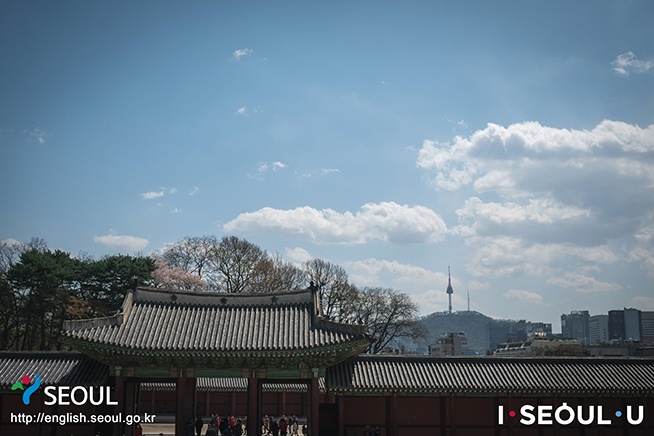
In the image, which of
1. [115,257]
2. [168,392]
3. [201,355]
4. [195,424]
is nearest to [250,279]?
[115,257]

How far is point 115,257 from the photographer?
59688mm

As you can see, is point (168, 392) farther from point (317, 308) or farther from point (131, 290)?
point (317, 308)

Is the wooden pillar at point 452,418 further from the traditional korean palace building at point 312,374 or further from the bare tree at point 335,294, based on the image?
the bare tree at point 335,294

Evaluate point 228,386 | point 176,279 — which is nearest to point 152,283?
point 176,279

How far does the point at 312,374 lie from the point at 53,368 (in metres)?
13.5

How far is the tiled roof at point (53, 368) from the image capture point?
25.6 meters

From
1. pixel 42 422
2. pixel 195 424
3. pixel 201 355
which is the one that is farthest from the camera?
pixel 195 424

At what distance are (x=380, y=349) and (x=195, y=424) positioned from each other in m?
39.2

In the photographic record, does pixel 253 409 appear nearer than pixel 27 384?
Yes

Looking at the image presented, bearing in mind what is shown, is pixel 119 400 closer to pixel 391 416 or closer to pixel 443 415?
pixel 391 416

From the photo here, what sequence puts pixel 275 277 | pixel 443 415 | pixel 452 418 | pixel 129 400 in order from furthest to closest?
pixel 275 277 < pixel 443 415 < pixel 452 418 < pixel 129 400

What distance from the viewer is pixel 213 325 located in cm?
2606

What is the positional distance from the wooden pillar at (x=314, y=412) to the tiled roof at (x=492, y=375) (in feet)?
3.50

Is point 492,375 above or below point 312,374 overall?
below
